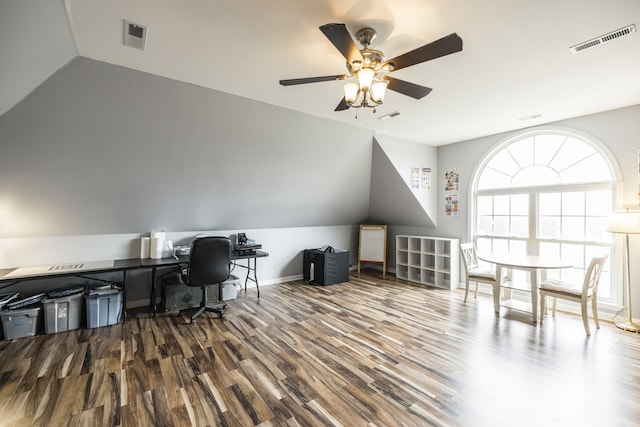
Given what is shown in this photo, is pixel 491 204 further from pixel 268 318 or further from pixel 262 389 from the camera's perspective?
pixel 262 389

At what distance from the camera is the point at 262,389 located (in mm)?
2199

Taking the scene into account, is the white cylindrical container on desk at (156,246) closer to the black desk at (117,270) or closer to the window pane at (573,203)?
the black desk at (117,270)

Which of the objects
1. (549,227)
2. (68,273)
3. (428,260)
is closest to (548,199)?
(549,227)

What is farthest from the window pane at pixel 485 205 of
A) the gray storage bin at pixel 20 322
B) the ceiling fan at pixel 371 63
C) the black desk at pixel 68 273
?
the gray storage bin at pixel 20 322

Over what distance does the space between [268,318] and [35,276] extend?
8.20 feet

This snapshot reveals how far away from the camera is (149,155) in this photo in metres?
3.28

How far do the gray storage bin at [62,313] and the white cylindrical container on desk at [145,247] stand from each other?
812 mm

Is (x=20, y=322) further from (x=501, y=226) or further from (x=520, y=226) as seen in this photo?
(x=520, y=226)


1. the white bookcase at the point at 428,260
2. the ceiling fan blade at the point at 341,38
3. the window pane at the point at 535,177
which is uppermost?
the ceiling fan blade at the point at 341,38

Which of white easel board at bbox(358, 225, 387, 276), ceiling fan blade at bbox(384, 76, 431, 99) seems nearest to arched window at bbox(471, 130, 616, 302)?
white easel board at bbox(358, 225, 387, 276)

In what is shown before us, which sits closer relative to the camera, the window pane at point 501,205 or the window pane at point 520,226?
the window pane at point 520,226

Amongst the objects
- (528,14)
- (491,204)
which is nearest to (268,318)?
(528,14)

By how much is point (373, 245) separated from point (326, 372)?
3.96m

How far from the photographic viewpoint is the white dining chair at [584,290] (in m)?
3.17
